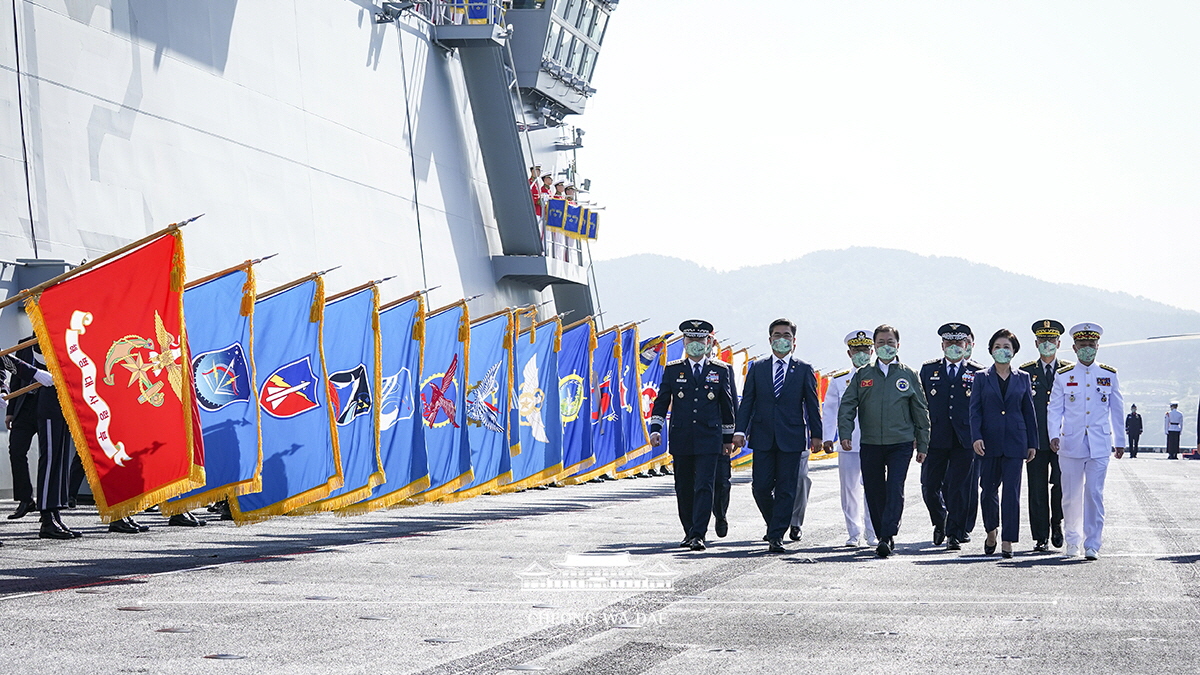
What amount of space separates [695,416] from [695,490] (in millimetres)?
654

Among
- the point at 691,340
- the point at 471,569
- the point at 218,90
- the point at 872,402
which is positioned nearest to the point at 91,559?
the point at 471,569

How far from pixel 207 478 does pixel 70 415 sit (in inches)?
91.0

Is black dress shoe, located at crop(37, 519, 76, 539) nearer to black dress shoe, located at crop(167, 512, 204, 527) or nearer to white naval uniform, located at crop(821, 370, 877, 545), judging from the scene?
black dress shoe, located at crop(167, 512, 204, 527)

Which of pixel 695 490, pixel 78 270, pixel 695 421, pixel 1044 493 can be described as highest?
pixel 78 270

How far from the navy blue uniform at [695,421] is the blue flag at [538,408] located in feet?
15.1

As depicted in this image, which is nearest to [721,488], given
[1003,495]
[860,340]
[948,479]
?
[860,340]

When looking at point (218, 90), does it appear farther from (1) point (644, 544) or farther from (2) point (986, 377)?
(2) point (986, 377)

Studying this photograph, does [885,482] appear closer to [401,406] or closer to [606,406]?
[401,406]

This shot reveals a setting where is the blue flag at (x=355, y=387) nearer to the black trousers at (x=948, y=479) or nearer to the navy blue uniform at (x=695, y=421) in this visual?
the navy blue uniform at (x=695, y=421)

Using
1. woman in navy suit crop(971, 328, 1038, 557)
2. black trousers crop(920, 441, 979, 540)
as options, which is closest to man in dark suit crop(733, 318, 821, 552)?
black trousers crop(920, 441, 979, 540)

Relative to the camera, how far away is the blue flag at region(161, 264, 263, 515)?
36.8 feet

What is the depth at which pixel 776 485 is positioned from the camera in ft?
37.6

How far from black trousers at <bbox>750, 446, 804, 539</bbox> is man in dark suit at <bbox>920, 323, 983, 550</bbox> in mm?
1374

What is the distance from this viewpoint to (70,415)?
29.4ft
